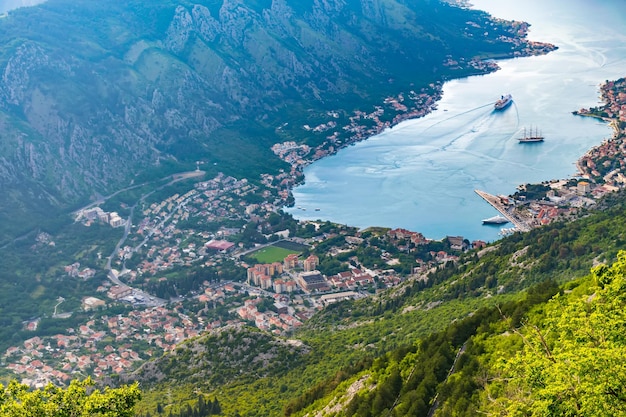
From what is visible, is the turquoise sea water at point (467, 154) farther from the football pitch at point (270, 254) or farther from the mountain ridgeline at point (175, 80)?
the mountain ridgeline at point (175, 80)

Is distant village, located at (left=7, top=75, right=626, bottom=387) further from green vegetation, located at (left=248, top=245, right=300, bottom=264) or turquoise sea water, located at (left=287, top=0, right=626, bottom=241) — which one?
turquoise sea water, located at (left=287, top=0, right=626, bottom=241)

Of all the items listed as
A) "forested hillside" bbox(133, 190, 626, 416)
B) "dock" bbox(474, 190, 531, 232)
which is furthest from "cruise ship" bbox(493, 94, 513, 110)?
"forested hillside" bbox(133, 190, 626, 416)

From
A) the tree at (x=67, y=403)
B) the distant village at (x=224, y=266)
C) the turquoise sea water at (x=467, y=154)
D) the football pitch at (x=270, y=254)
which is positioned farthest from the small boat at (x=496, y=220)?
the tree at (x=67, y=403)

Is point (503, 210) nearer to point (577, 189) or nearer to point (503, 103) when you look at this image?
point (577, 189)

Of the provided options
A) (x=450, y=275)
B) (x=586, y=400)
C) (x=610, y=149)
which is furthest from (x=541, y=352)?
(x=610, y=149)

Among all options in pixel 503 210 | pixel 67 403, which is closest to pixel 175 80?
pixel 503 210
